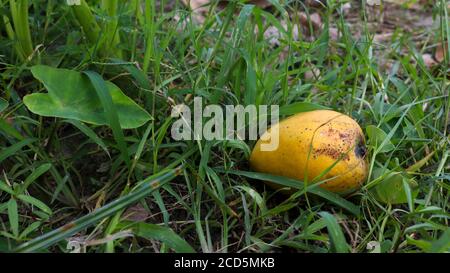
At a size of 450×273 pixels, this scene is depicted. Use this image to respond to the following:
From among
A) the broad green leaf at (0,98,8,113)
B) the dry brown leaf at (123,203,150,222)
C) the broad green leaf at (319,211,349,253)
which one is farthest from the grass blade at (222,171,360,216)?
the broad green leaf at (0,98,8,113)

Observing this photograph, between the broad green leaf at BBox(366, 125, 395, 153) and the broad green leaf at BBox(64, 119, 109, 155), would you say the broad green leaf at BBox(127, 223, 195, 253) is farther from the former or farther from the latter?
the broad green leaf at BBox(366, 125, 395, 153)

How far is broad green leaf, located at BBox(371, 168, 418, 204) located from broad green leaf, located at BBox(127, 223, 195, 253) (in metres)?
0.49

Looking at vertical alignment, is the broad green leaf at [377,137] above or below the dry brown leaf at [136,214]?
above

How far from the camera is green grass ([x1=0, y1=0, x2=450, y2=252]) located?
1.41m

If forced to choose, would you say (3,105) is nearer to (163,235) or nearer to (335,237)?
(163,235)

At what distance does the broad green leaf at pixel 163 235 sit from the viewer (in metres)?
1.33

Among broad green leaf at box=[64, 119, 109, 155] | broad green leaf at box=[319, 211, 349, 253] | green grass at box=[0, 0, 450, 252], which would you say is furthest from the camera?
broad green leaf at box=[64, 119, 109, 155]

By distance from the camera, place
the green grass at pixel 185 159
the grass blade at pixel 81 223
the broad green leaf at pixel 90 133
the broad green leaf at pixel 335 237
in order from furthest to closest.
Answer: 1. the broad green leaf at pixel 90 133
2. the green grass at pixel 185 159
3. the broad green leaf at pixel 335 237
4. the grass blade at pixel 81 223

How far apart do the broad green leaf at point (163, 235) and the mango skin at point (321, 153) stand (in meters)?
0.31

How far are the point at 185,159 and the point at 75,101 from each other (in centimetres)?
30

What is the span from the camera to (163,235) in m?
1.34

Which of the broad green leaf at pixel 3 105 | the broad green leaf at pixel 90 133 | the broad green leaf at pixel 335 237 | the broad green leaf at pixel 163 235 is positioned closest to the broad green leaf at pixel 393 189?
the broad green leaf at pixel 335 237

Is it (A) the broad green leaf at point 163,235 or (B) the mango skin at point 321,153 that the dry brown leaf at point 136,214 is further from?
(B) the mango skin at point 321,153

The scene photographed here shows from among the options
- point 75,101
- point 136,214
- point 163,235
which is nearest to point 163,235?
point 163,235
